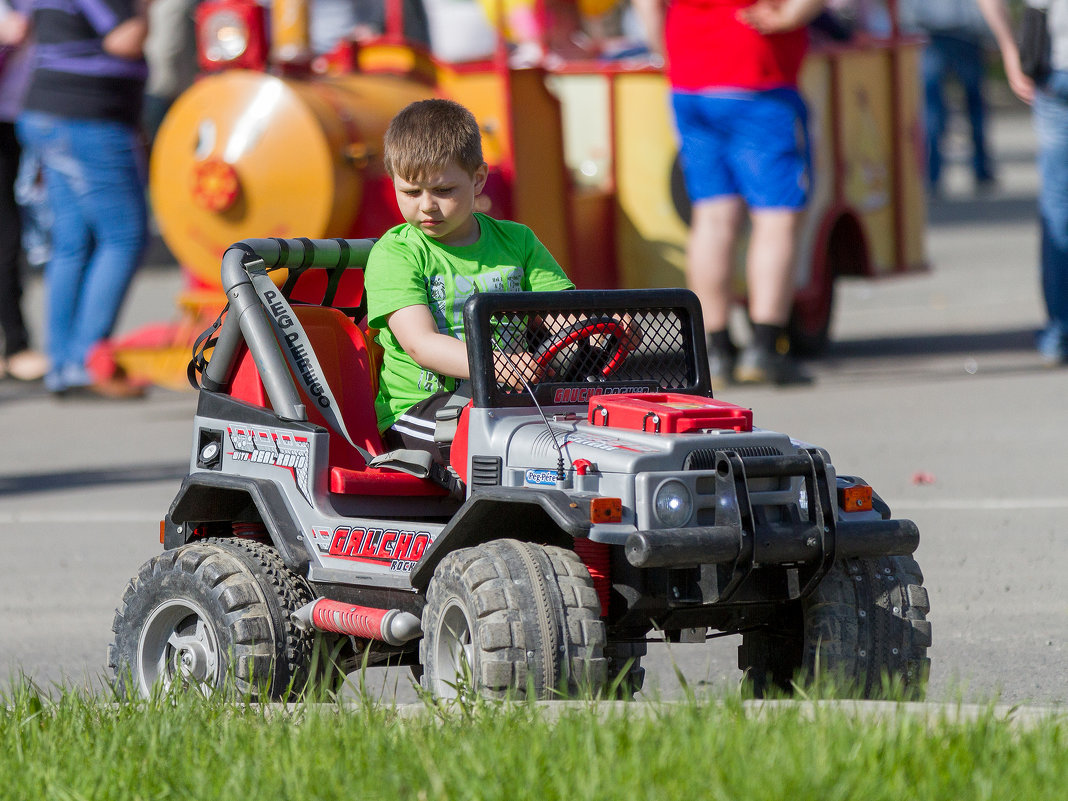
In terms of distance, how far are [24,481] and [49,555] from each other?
5.53 feet

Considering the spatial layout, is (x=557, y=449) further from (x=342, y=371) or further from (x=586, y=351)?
(x=342, y=371)

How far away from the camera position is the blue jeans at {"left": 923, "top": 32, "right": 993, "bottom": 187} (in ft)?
71.6

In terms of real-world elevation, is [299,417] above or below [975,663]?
above

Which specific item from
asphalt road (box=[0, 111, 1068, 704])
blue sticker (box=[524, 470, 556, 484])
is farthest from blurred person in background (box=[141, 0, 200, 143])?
blue sticker (box=[524, 470, 556, 484])

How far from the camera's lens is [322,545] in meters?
4.07

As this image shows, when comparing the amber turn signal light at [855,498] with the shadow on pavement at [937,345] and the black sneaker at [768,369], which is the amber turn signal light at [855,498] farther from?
the shadow on pavement at [937,345]

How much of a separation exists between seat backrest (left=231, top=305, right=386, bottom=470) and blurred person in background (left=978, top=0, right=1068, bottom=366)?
552 centimetres

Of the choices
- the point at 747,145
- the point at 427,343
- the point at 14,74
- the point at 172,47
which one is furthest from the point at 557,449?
the point at 172,47

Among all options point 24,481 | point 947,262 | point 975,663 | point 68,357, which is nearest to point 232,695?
point 975,663

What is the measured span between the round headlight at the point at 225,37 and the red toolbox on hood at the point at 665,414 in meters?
5.87

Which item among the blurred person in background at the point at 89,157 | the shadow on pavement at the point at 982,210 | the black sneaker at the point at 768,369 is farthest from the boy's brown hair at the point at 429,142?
the shadow on pavement at the point at 982,210

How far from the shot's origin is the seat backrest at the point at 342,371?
439 cm

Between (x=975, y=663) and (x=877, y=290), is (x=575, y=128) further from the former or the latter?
(x=975, y=663)

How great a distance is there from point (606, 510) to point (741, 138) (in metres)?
5.78
